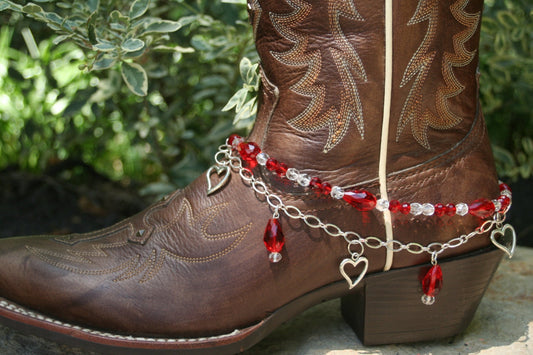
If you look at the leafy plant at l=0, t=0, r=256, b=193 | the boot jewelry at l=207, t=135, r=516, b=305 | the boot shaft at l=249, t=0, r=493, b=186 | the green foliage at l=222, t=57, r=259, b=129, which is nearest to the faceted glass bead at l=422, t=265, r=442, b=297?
the boot jewelry at l=207, t=135, r=516, b=305

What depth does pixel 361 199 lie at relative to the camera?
1002 millimetres

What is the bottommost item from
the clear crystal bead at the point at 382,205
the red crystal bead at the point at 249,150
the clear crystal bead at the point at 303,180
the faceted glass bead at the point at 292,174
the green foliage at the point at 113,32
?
the clear crystal bead at the point at 382,205

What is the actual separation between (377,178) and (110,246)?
55cm

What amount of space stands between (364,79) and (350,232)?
297mm

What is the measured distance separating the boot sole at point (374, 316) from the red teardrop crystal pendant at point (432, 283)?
2 cm

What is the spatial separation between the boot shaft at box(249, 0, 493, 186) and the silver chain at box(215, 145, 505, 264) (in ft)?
0.24

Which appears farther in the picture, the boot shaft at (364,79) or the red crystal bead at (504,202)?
the red crystal bead at (504,202)

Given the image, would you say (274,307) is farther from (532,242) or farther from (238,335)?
(532,242)

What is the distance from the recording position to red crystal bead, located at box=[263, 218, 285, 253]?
1.01 m

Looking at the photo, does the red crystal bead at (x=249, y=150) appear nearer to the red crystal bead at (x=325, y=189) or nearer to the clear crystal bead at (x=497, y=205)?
the red crystal bead at (x=325, y=189)

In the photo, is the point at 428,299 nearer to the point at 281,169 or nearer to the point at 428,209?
the point at 428,209

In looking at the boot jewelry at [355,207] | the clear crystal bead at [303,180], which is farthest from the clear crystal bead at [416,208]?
the clear crystal bead at [303,180]

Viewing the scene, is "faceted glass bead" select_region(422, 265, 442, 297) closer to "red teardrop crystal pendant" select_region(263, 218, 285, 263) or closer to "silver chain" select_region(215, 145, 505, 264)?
"silver chain" select_region(215, 145, 505, 264)

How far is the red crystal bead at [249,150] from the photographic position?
40.9 inches
